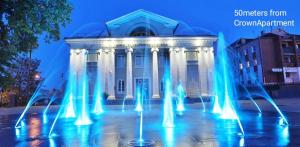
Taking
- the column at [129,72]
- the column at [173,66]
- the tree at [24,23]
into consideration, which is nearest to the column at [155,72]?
the column at [173,66]

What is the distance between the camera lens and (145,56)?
4031 centimetres

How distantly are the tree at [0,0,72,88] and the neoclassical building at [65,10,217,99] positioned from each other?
29613 mm

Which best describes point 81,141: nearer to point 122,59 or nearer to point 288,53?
point 122,59

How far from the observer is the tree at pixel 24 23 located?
6.39 meters

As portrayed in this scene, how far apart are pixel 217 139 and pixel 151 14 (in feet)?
113

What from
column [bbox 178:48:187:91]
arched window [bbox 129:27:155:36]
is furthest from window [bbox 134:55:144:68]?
column [bbox 178:48:187:91]

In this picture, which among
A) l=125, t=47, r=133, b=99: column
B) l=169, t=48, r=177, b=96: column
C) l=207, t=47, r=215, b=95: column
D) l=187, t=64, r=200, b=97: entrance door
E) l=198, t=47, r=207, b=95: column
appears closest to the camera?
l=125, t=47, r=133, b=99: column

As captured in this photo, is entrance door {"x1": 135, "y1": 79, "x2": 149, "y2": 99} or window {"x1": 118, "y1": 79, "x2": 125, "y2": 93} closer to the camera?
window {"x1": 118, "y1": 79, "x2": 125, "y2": 93}

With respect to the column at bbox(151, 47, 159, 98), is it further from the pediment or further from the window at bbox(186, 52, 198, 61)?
the window at bbox(186, 52, 198, 61)

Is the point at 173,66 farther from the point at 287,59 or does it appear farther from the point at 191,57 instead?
the point at 287,59

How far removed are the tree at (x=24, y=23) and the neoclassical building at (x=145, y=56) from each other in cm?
2961

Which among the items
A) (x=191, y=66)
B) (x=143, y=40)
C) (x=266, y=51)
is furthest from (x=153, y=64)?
(x=266, y=51)

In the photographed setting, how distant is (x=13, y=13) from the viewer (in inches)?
253

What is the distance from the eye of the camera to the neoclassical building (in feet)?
123
